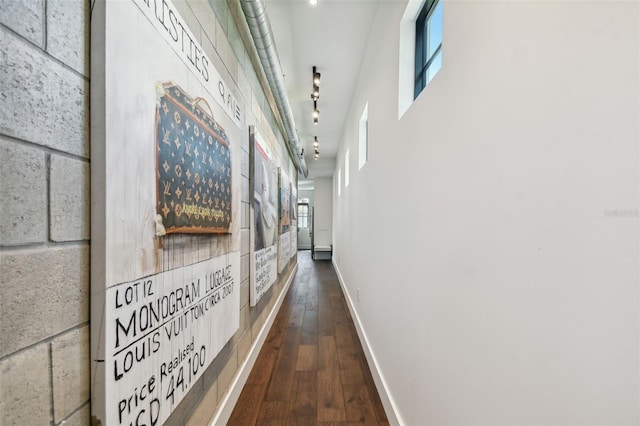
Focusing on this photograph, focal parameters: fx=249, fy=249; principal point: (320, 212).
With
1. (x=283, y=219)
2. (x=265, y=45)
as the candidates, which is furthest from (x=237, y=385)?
(x=265, y=45)

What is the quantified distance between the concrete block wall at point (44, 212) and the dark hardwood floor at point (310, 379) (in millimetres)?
1474

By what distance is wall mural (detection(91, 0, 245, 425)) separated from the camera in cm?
69

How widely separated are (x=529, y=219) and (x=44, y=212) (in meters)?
1.18

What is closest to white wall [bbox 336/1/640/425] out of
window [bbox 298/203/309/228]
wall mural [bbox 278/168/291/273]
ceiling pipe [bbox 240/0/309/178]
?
ceiling pipe [bbox 240/0/309/178]

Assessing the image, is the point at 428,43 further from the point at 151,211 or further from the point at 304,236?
the point at 304,236

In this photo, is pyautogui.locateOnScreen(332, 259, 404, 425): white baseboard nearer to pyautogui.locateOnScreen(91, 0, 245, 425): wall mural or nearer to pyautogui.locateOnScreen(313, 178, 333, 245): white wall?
pyautogui.locateOnScreen(91, 0, 245, 425): wall mural

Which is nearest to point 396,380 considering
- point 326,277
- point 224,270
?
point 224,270

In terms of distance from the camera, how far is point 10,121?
0.52 m

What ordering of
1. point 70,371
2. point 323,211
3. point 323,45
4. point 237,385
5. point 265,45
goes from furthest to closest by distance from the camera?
point 323,211 < point 323,45 < point 265,45 < point 237,385 < point 70,371

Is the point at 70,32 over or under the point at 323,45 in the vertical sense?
under

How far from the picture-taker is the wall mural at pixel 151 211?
2.27 feet

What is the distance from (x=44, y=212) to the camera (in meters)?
0.58

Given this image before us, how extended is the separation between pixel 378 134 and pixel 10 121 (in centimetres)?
212

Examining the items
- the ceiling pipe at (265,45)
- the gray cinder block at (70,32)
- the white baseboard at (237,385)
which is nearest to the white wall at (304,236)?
the ceiling pipe at (265,45)
